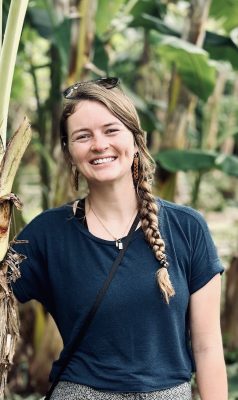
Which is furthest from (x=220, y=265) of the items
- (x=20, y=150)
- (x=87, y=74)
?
(x=87, y=74)

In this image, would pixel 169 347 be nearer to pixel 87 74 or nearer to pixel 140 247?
pixel 140 247

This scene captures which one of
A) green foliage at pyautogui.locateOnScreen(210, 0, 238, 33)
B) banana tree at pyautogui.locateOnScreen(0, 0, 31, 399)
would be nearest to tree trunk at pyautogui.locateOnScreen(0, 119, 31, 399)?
banana tree at pyautogui.locateOnScreen(0, 0, 31, 399)

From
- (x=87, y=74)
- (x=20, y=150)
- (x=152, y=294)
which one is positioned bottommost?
(x=152, y=294)

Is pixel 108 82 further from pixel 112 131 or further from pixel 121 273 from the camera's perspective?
Answer: pixel 121 273

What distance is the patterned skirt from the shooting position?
167 cm

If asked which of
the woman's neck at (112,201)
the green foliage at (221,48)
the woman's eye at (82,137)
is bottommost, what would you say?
the woman's neck at (112,201)

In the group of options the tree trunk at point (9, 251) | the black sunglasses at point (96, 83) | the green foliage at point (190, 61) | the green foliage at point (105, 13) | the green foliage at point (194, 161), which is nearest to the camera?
the tree trunk at point (9, 251)

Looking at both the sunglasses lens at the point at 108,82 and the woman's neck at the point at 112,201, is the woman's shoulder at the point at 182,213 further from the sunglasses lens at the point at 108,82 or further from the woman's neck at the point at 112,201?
the sunglasses lens at the point at 108,82

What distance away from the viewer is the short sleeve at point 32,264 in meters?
1.80

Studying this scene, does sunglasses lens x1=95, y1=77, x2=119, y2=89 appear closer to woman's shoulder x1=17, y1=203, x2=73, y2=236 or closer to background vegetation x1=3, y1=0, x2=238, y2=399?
woman's shoulder x1=17, y1=203, x2=73, y2=236

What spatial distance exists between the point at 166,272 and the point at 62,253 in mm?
286

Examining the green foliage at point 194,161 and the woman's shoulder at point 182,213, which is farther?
the green foliage at point 194,161

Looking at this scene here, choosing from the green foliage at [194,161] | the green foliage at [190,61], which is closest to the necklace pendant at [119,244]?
the green foliage at [190,61]

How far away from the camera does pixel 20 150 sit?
1.60 meters
